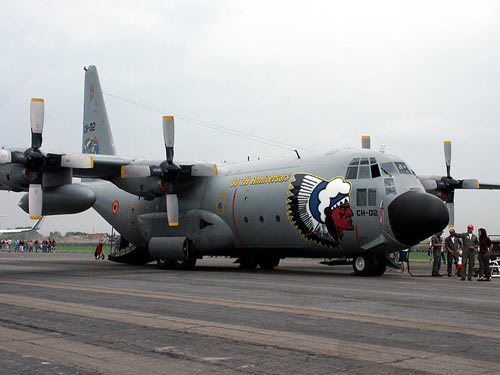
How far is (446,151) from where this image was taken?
23828 mm

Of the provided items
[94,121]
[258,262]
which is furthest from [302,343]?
[94,121]

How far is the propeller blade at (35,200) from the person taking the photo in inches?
807

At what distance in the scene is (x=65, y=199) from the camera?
22031mm

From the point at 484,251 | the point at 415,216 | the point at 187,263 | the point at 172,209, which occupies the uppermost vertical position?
the point at 172,209

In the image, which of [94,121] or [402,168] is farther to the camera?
[94,121]

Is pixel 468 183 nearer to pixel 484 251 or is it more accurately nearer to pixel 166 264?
pixel 484 251

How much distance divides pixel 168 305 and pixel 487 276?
11639 mm

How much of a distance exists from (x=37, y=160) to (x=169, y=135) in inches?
201

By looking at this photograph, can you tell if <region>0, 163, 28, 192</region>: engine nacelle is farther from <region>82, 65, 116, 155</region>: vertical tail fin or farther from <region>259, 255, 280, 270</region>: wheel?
<region>259, 255, 280, 270</region>: wheel

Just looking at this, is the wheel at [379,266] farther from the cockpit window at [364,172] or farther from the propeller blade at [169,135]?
the propeller blade at [169,135]

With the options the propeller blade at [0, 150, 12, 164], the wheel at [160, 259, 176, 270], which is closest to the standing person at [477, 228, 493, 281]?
the wheel at [160, 259, 176, 270]

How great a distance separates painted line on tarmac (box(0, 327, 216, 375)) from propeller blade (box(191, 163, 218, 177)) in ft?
51.8

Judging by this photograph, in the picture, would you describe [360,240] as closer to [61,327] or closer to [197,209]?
[197,209]

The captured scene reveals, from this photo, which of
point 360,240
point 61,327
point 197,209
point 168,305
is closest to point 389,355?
point 61,327
